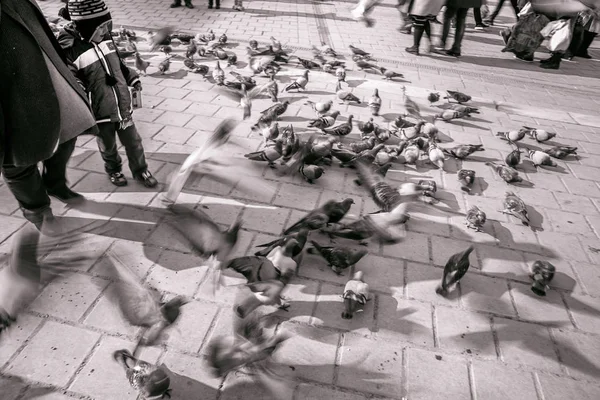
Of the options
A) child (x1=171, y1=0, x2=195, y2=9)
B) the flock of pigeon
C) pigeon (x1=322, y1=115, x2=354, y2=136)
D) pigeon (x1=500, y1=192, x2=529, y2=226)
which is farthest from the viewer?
child (x1=171, y1=0, x2=195, y2=9)

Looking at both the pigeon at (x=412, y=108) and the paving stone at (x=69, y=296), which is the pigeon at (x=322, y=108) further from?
the paving stone at (x=69, y=296)

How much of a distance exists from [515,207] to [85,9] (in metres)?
3.89

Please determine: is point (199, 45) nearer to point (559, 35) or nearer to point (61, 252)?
point (61, 252)

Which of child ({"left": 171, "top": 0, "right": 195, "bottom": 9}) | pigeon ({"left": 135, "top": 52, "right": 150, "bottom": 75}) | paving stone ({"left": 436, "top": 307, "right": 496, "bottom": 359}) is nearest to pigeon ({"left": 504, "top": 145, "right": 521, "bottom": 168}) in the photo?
paving stone ({"left": 436, "top": 307, "right": 496, "bottom": 359})

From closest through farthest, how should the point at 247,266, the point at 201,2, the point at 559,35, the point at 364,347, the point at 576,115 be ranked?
1. the point at 364,347
2. the point at 247,266
3. the point at 576,115
4. the point at 559,35
5. the point at 201,2

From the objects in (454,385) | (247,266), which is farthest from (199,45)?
(454,385)

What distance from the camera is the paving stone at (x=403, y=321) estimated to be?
2.47m

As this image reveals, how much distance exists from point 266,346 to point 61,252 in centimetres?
180

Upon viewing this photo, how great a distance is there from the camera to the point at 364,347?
2.39 metres

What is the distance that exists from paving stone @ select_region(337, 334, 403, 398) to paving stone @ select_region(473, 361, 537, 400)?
45cm

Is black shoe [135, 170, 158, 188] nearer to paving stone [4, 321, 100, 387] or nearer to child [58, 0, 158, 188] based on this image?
child [58, 0, 158, 188]

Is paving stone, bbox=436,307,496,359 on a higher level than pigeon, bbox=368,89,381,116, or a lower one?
lower

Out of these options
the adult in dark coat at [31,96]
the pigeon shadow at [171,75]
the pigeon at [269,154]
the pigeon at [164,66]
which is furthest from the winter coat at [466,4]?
the pigeon at [164,66]

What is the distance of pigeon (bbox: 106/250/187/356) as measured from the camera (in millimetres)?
2346
